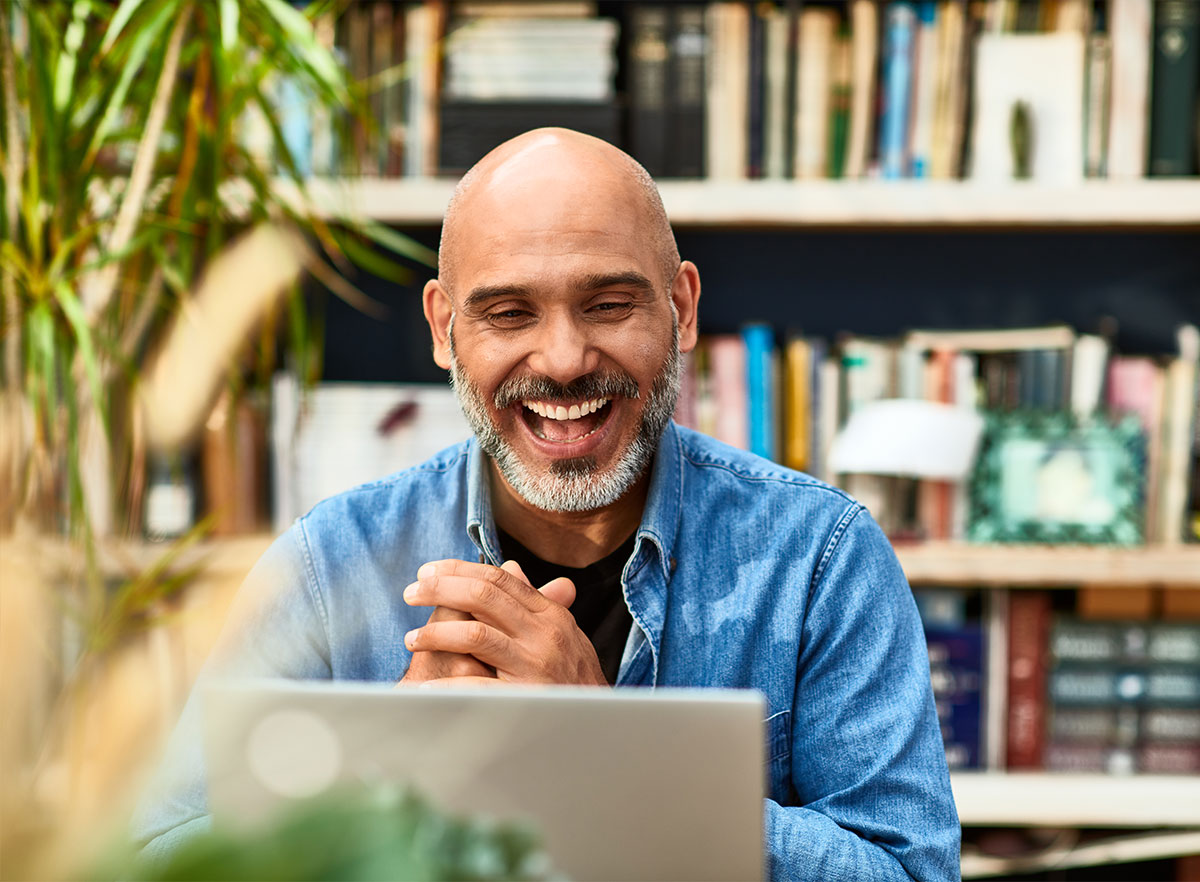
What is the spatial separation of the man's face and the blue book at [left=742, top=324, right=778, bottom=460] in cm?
79

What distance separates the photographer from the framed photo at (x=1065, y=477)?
190cm

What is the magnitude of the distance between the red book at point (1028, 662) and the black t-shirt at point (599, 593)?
1052 mm

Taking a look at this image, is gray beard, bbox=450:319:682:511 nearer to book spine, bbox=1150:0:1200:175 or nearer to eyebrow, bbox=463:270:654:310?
eyebrow, bbox=463:270:654:310

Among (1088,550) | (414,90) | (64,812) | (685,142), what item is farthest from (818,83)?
(64,812)

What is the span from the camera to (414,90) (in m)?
1.98

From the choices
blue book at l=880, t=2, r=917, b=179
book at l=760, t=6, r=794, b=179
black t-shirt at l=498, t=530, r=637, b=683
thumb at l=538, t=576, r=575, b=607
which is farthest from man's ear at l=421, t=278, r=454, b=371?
blue book at l=880, t=2, r=917, b=179

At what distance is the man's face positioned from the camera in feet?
3.63

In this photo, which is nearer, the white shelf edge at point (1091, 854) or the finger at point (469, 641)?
the finger at point (469, 641)

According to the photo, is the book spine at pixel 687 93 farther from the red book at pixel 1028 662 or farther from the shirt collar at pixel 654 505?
the red book at pixel 1028 662

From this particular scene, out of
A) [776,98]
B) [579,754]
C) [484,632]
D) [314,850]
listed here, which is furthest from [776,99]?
[314,850]

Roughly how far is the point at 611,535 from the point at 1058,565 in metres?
1.03

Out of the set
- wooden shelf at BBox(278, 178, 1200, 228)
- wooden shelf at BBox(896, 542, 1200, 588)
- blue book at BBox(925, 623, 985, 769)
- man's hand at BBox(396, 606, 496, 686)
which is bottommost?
blue book at BBox(925, 623, 985, 769)

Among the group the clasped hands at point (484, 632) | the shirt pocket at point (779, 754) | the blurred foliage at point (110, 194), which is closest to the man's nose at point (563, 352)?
the clasped hands at point (484, 632)

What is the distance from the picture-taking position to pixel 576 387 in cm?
113
